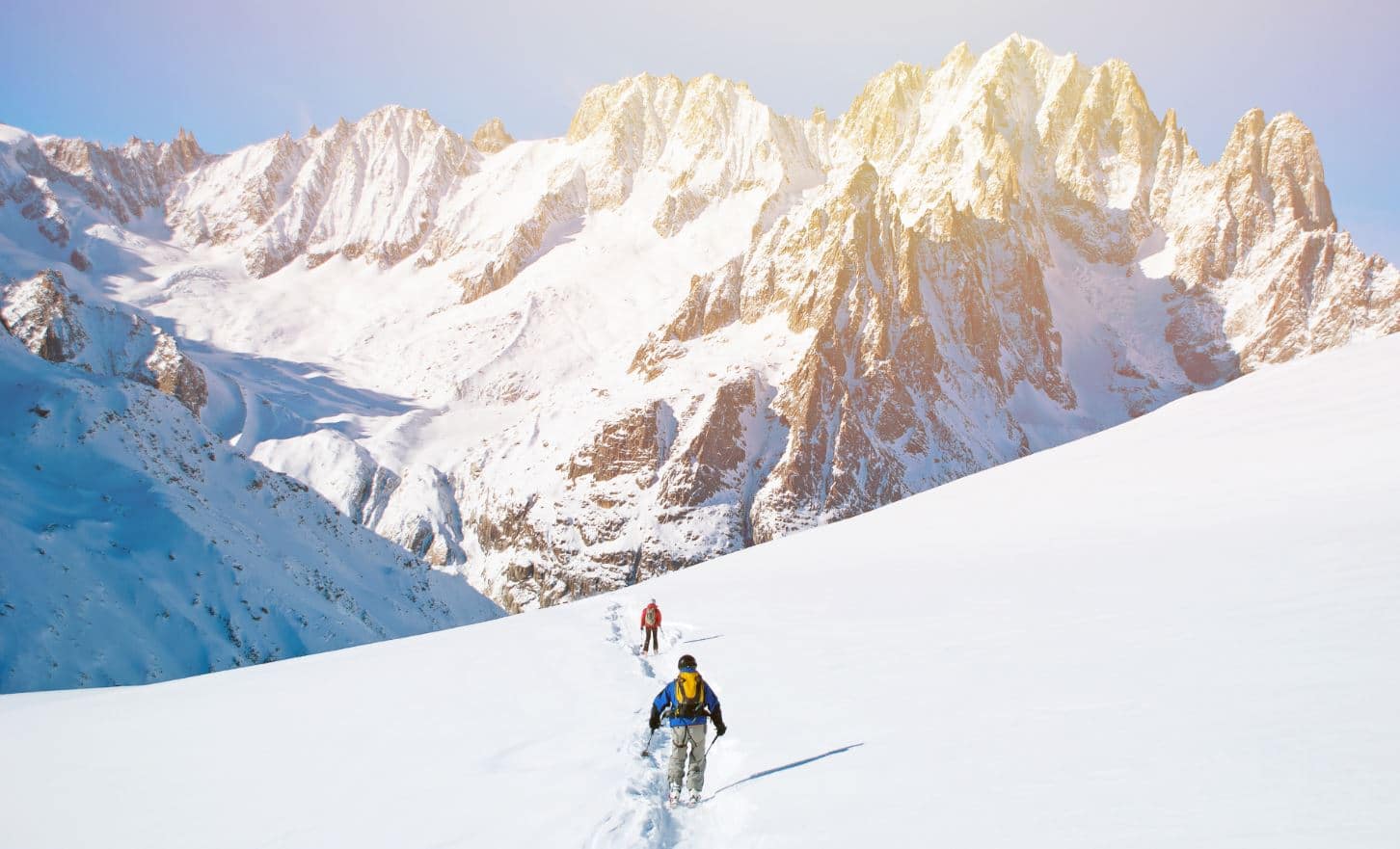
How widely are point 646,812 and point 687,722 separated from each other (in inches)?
49.9

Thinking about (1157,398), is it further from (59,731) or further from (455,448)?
(59,731)

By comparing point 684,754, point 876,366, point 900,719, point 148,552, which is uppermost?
point 876,366

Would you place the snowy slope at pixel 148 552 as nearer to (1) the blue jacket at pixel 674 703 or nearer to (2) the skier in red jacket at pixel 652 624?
(2) the skier in red jacket at pixel 652 624

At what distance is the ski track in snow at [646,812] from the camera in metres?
8.16

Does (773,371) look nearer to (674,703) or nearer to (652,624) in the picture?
(652,624)

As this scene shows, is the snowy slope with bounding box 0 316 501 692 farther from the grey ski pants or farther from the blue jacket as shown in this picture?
the grey ski pants

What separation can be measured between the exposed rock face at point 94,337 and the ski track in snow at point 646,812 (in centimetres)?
12457

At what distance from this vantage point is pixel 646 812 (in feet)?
28.7

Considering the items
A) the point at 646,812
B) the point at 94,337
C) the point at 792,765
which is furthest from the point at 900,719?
the point at 94,337

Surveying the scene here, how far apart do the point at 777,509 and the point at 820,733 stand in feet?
368

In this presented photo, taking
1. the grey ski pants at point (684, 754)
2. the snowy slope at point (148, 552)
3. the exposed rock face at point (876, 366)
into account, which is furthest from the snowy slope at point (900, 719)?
the exposed rock face at point (876, 366)

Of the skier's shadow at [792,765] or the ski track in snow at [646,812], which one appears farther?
the skier's shadow at [792,765]

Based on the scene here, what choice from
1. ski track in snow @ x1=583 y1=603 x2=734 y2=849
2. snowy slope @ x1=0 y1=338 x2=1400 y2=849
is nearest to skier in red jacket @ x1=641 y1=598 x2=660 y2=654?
snowy slope @ x1=0 y1=338 x2=1400 y2=849

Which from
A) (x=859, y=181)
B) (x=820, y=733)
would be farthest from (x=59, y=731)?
(x=859, y=181)
